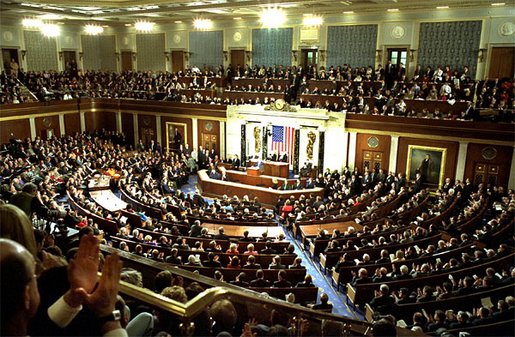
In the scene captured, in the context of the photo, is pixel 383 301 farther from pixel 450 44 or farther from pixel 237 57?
pixel 237 57

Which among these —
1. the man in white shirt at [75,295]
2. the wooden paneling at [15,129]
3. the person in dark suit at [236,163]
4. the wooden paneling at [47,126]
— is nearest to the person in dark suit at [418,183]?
the person in dark suit at [236,163]

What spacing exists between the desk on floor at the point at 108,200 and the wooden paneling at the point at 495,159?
15.3m

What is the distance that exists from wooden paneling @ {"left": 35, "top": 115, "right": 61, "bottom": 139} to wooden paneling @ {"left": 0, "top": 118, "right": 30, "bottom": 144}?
2.45 feet

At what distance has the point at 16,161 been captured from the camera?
1886 cm

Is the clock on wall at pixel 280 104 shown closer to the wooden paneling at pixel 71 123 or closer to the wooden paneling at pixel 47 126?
the wooden paneling at pixel 71 123

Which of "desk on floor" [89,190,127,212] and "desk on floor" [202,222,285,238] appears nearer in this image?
"desk on floor" [202,222,285,238]

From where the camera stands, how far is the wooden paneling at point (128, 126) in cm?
2859

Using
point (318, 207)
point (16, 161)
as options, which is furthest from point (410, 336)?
point (16, 161)

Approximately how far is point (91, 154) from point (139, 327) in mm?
21455

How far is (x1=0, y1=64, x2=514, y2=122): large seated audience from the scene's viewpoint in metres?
20.0

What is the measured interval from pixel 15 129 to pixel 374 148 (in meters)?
20.3

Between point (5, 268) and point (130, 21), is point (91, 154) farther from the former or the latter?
point (5, 268)

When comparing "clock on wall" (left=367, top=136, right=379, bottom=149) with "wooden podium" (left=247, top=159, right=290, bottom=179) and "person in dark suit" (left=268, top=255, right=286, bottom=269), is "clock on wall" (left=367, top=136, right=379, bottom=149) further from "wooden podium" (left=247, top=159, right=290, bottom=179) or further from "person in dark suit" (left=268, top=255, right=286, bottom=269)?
"person in dark suit" (left=268, top=255, right=286, bottom=269)

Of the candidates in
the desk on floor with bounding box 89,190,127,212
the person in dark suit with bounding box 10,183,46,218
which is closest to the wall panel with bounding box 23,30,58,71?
the desk on floor with bounding box 89,190,127,212
